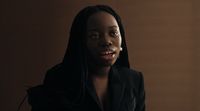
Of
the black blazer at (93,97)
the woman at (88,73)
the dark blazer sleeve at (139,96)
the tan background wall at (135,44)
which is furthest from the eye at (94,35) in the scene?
the tan background wall at (135,44)

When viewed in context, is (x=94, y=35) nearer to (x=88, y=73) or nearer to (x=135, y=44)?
(x=88, y=73)

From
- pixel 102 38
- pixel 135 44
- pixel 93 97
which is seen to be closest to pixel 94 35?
pixel 102 38

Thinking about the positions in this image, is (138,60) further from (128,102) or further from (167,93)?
(128,102)

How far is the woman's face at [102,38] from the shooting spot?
856 millimetres

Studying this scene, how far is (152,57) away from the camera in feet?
4.62

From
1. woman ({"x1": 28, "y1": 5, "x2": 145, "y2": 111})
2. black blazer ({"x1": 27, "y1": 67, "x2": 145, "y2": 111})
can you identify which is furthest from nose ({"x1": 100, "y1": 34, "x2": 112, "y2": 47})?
black blazer ({"x1": 27, "y1": 67, "x2": 145, "y2": 111})

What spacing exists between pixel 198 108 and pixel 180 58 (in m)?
0.24

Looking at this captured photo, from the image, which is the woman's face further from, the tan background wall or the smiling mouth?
the tan background wall

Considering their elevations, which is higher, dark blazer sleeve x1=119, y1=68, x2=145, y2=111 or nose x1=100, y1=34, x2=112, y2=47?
nose x1=100, y1=34, x2=112, y2=47

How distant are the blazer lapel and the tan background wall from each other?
1.42 feet

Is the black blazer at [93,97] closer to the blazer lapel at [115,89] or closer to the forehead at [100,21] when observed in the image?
the blazer lapel at [115,89]

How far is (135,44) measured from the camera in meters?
1.39

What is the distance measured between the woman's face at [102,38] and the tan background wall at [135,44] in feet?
1.54

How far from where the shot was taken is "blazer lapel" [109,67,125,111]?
89cm
